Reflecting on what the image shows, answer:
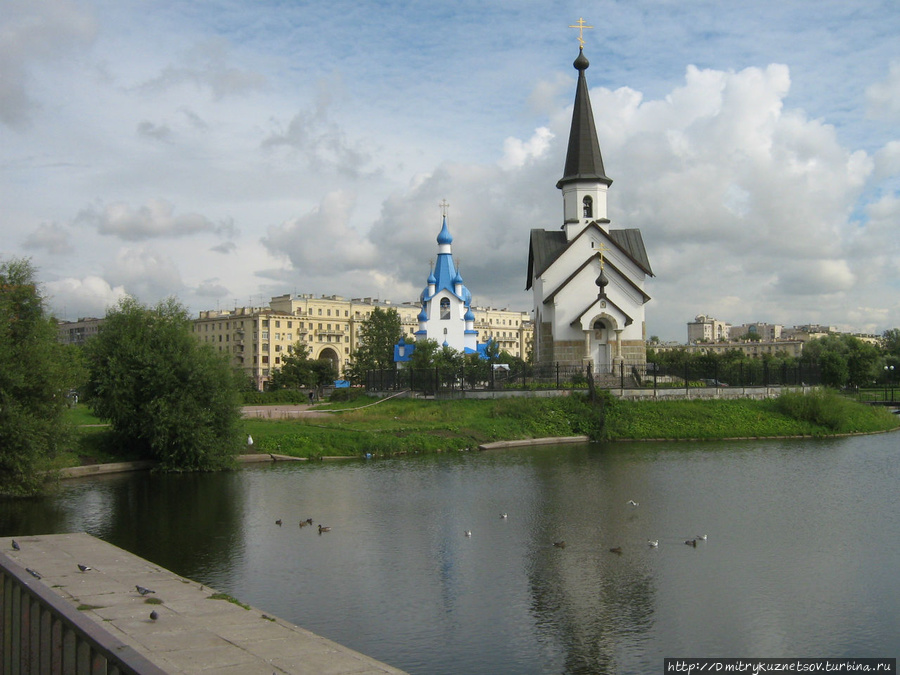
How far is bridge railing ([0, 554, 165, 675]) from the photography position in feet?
16.3

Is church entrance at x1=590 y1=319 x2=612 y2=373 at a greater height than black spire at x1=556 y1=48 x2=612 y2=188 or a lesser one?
lesser

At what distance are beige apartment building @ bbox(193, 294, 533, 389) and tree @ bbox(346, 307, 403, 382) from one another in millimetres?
13281

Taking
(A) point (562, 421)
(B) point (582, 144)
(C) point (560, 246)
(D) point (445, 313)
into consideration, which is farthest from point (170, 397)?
(D) point (445, 313)

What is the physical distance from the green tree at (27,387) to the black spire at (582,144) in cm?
3239

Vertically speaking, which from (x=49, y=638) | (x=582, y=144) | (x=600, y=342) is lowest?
(x=49, y=638)

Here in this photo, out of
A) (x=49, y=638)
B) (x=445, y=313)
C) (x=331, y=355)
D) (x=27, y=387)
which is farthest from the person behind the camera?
(x=331, y=355)

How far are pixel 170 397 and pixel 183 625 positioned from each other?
18.1m

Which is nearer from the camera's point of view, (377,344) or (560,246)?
(560,246)

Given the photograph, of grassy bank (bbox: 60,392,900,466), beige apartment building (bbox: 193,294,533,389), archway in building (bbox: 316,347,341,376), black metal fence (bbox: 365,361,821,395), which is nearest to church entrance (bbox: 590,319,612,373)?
black metal fence (bbox: 365,361,821,395)

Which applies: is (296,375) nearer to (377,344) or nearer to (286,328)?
(377,344)

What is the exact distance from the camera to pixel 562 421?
37.7 m

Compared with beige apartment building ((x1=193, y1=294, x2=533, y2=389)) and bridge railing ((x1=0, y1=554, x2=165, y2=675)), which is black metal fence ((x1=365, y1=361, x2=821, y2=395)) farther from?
beige apartment building ((x1=193, y1=294, x2=533, y2=389))

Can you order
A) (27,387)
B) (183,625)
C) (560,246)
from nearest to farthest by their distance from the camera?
1. (183,625)
2. (27,387)
3. (560,246)

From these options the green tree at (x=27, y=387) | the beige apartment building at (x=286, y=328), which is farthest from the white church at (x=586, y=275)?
the beige apartment building at (x=286, y=328)
